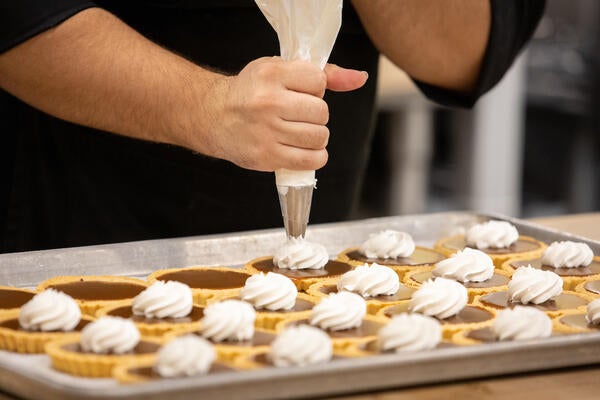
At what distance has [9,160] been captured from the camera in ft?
8.79

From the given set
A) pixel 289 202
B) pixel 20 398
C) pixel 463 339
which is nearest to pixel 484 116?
pixel 289 202

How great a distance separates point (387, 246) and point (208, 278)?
0.42 meters

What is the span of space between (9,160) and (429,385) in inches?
58.3

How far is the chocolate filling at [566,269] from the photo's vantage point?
219 centimetres

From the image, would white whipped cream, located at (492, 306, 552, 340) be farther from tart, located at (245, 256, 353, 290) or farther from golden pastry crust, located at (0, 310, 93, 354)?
golden pastry crust, located at (0, 310, 93, 354)

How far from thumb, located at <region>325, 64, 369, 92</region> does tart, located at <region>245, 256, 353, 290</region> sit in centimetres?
38

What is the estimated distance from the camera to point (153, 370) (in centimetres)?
149

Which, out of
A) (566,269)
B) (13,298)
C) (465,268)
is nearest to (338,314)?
(465,268)

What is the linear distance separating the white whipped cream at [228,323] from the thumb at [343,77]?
54 cm

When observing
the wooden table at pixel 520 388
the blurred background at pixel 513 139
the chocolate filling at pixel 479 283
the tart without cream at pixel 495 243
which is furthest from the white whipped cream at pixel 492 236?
the blurred background at pixel 513 139

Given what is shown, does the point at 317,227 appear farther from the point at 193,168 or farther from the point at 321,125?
the point at 321,125

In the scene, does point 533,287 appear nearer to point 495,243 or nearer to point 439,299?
point 439,299

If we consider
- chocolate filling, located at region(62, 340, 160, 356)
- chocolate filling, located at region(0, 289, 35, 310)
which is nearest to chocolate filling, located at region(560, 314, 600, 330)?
chocolate filling, located at region(62, 340, 160, 356)

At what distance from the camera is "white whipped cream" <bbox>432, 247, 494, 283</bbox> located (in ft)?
6.96
